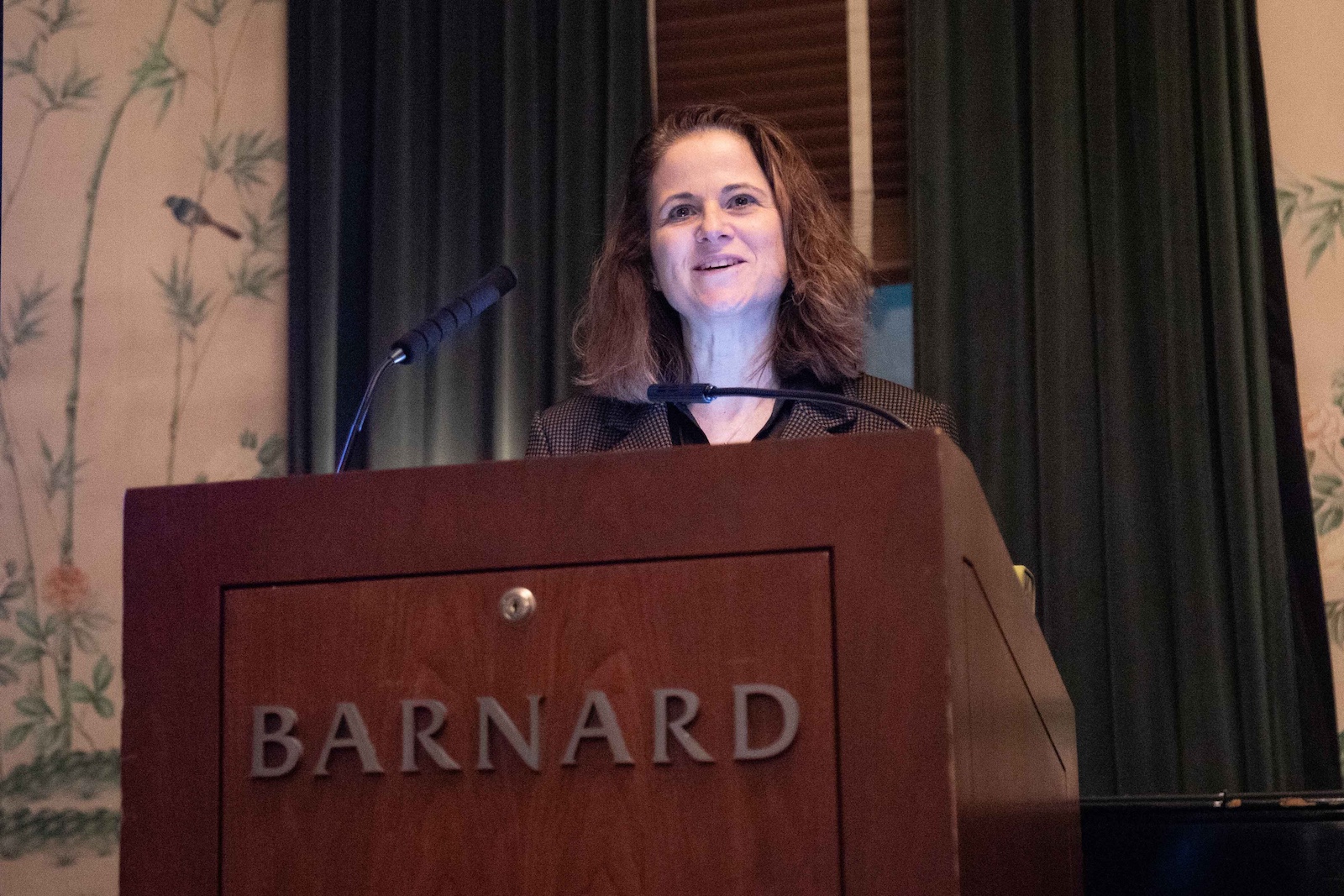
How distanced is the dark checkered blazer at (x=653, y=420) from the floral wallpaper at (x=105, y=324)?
4.22ft

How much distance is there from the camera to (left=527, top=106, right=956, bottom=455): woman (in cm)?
196

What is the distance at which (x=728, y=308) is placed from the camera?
1972 mm

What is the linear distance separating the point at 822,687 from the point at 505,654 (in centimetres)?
20

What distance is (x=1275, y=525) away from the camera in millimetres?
2516

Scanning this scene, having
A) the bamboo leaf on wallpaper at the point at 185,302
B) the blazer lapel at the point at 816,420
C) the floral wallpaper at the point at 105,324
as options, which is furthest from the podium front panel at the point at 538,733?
the bamboo leaf on wallpaper at the point at 185,302

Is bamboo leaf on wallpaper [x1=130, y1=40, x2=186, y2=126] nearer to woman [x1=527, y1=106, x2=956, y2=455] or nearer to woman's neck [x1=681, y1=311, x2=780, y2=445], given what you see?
woman [x1=527, y1=106, x2=956, y2=455]

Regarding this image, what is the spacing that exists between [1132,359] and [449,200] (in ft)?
4.55

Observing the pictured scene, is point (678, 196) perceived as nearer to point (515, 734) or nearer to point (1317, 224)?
point (515, 734)

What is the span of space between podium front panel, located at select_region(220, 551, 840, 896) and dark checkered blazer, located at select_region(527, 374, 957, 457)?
92 cm

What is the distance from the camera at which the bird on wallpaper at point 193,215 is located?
3201 millimetres

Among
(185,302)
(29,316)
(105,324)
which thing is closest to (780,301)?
(185,302)

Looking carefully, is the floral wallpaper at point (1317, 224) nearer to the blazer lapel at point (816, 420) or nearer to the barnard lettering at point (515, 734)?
the blazer lapel at point (816, 420)

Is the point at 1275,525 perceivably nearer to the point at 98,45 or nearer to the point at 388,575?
the point at 388,575

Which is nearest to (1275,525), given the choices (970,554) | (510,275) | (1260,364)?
(1260,364)
